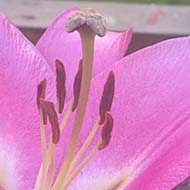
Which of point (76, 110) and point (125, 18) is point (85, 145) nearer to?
point (76, 110)

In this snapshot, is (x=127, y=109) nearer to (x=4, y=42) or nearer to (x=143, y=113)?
(x=143, y=113)

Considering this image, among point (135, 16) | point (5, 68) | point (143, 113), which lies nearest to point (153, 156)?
point (143, 113)

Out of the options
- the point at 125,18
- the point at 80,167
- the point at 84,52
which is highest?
the point at 84,52

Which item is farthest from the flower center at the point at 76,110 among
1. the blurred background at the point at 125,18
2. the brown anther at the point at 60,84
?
the blurred background at the point at 125,18

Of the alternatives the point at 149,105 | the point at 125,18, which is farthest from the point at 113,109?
the point at 125,18

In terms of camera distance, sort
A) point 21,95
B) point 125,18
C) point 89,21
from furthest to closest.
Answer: point 125,18, point 21,95, point 89,21

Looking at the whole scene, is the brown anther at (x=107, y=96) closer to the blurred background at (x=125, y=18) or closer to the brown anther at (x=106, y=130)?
the brown anther at (x=106, y=130)
